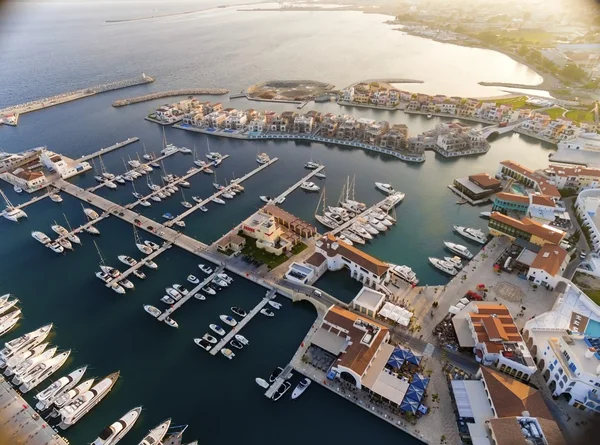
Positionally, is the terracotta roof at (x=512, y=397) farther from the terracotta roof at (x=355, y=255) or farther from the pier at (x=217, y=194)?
the pier at (x=217, y=194)

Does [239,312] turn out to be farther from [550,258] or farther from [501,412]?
[550,258]

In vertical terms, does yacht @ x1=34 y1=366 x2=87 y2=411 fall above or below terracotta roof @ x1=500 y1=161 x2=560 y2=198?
below

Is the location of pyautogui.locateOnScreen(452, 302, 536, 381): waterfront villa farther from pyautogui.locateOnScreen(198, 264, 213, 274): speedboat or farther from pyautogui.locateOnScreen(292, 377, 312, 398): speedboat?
pyautogui.locateOnScreen(198, 264, 213, 274): speedboat

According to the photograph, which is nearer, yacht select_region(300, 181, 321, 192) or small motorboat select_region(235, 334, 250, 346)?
small motorboat select_region(235, 334, 250, 346)

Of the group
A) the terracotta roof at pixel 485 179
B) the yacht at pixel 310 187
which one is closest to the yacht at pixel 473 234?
the terracotta roof at pixel 485 179

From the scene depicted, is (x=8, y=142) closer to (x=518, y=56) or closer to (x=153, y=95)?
(x=153, y=95)

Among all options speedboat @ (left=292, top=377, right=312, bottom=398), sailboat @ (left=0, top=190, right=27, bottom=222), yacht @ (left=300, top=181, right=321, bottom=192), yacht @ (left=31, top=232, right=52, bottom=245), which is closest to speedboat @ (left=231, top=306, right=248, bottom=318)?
speedboat @ (left=292, top=377, right=312, bottom=398)
